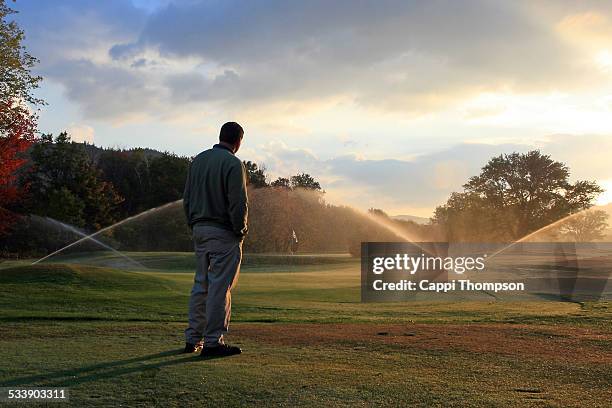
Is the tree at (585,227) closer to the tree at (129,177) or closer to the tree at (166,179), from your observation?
the tree at (166,179)

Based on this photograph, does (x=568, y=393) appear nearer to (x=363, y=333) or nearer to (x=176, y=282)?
(x=363, y=333)

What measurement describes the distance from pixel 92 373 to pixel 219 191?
2387mm

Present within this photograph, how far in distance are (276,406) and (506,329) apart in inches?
274

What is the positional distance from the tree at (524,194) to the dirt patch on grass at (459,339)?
42984mm

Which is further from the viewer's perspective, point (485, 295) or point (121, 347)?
point (485, 295)

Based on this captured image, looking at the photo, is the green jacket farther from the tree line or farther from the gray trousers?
the tree line

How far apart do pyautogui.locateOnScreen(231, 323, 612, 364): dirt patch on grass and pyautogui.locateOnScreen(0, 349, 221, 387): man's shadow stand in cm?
202

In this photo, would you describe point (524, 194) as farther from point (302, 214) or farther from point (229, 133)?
point (229, 133)

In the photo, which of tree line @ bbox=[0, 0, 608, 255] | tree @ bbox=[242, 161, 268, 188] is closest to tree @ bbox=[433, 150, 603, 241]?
tree line @ bbox=[0, 0, 608, 255]

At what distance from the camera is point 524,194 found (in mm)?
58688

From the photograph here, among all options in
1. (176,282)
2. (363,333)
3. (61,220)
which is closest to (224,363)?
(363,333)

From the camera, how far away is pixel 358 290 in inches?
897

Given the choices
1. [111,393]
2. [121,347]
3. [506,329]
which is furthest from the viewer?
[506,329]

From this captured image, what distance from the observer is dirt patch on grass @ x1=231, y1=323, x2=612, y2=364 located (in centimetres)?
769
